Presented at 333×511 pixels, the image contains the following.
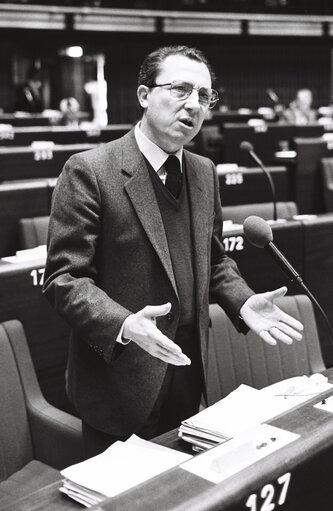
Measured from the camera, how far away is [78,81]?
14625 millimetres

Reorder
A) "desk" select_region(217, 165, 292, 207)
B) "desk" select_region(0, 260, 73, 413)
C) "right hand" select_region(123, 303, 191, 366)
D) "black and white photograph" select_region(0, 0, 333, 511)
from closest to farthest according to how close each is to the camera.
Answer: "black and white photograph" select_region(0, 0, 333, 511) → "right hand" select_region(123, 303, 191, 366) → "desk" select_region(0, 260, 73, 413) → "desk" select_region(217, 165, 292, 207)

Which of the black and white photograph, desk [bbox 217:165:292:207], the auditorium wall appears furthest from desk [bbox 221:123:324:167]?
the auditorium wall

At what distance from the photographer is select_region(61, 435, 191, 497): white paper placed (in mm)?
1214

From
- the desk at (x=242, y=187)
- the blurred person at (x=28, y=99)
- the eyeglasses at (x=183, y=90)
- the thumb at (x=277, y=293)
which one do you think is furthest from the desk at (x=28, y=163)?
the blurred person at (x=28, y=99)

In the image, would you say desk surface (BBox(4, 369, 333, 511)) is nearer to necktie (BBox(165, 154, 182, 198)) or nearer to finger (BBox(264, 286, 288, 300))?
finger (BBox(264, 286, 288, 300))

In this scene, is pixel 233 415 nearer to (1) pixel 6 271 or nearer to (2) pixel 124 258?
(2) pixel 124 258

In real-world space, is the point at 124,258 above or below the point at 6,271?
above

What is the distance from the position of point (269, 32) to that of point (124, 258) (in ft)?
39.2

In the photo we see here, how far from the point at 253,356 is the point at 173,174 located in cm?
97

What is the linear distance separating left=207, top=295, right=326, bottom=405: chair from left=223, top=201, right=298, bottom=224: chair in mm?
1232

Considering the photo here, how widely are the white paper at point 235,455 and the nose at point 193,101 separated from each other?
0.69 m

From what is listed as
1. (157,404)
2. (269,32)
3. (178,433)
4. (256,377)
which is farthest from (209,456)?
(269,32)

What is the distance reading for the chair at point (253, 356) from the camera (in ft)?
7.71

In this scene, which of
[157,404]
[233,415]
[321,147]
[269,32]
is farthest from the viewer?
[269,32]
